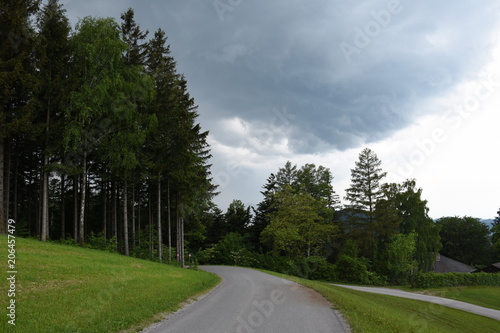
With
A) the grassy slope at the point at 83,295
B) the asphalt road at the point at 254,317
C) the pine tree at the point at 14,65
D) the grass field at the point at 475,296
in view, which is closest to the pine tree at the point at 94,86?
the pine tree at the point at 14,65

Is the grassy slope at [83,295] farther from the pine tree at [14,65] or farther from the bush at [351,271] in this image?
the bush at [351,271]

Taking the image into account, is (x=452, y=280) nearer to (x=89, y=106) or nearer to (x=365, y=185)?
(x=365, y=185)

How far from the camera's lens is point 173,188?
29953 millimetres

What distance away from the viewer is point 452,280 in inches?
1455

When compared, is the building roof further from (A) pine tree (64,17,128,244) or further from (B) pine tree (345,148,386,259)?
(A) pine tree (64,17,128,244)

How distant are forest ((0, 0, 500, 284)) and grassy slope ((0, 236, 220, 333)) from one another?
27.3ft

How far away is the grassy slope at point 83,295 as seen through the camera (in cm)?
746

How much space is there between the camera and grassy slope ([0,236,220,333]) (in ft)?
24.5

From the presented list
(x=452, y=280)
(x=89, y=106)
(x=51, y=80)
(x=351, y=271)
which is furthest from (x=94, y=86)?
(x=452, y=280)

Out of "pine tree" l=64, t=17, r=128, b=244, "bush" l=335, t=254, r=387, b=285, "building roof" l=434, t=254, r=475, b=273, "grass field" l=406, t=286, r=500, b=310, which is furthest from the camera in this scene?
"building roof" l=434, t=254, r=475, b=273

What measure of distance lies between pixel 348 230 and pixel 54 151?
4109 centimetres

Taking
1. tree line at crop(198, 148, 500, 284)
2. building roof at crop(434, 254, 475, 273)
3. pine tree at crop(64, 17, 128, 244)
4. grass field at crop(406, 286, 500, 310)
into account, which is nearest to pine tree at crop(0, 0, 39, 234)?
pine tree at crop(64, 17, 128, 244)

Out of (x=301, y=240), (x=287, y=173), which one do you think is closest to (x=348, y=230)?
(x=301, y=240)

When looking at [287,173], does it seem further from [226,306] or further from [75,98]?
[226,306]
